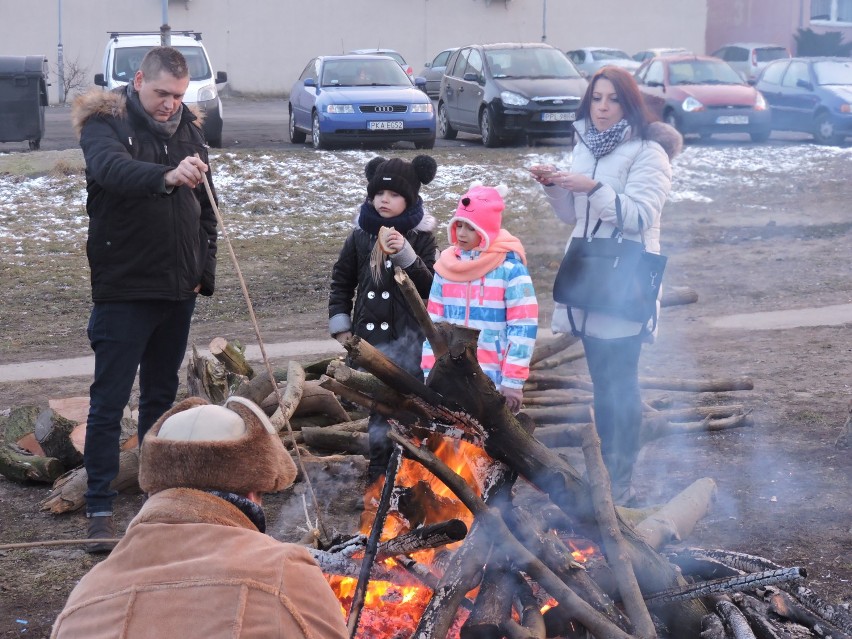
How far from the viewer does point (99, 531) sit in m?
4.81

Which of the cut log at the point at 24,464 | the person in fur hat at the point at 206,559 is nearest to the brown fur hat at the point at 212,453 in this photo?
the person in fur hat at the point at 206,559

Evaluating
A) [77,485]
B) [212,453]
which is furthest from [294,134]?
[212,453]

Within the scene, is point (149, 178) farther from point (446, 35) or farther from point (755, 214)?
point (446, 35)

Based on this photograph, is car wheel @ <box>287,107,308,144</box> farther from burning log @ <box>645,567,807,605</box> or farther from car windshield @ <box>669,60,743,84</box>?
burning log @ <box>645,567,807,605</box>

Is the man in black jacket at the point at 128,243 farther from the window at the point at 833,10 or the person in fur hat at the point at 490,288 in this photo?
the window at the point at 833,10

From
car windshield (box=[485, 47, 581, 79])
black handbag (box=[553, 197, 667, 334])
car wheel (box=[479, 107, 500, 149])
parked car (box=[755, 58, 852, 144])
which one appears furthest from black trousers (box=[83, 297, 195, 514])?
parked car (box=[755, 58, 852, 144])

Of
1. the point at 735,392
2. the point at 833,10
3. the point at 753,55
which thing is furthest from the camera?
the point at 833,10

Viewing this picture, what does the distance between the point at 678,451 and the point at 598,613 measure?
9.68 feet

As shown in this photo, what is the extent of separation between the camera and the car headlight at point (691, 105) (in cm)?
1991

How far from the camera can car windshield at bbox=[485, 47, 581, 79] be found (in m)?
18.8

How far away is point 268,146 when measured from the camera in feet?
61.1

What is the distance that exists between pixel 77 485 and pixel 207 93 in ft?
45.5

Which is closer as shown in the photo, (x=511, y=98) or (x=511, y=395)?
(x=511, y=395)

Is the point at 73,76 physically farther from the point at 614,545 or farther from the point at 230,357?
the point at 614,545
